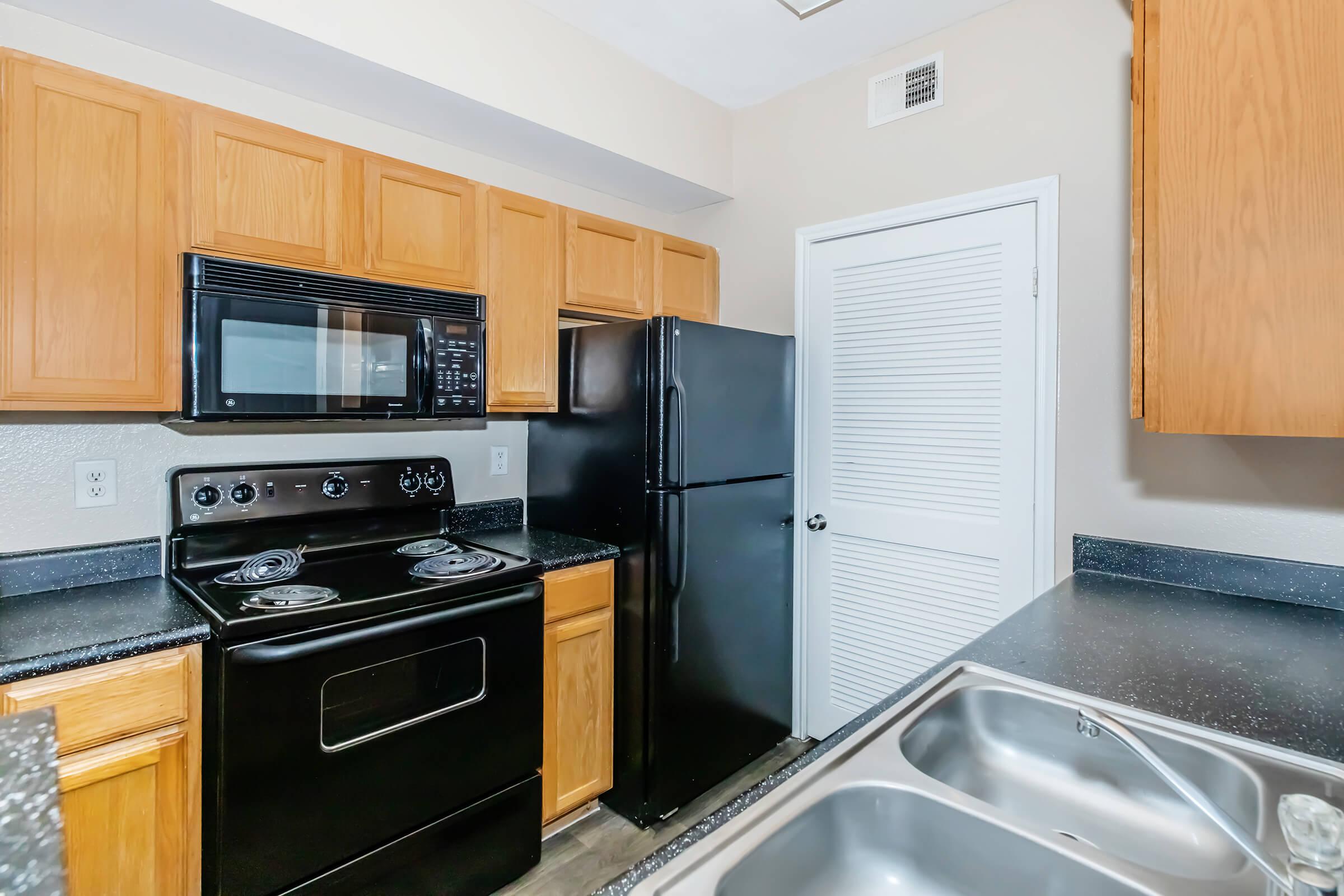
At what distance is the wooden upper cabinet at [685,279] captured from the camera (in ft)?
9.07

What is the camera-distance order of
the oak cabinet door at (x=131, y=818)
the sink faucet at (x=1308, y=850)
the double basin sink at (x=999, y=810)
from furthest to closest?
1. the oak cabinet door at (x=131, y=818)
2. the double basin sink at (x=999, y=810)
3. the sink faucet at (x=1308, y=850)

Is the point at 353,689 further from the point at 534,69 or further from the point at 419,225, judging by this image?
the point at 534,69

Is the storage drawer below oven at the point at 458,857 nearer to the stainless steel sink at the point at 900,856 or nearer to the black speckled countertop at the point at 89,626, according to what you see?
the black speckled countertop at the point at 89,626

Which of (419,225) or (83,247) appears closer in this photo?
(83,247)

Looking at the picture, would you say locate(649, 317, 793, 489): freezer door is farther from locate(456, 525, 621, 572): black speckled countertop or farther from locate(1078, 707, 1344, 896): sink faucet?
locate(1078, 707, 1344, 896): sink faucet

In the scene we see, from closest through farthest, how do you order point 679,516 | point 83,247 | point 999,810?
point 999,810
point 83,247
point 679,516

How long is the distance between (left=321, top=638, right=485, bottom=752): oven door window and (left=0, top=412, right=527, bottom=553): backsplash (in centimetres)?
76

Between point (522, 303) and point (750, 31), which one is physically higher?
point (750, 31)

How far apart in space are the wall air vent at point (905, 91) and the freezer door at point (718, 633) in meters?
1.42

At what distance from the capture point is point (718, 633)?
2.30m

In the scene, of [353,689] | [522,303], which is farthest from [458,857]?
[522,303]

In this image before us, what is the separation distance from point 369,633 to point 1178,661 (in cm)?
171

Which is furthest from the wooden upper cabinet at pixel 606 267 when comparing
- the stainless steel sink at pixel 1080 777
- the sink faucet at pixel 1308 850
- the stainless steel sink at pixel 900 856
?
the sink faucet at pixel 1308 850

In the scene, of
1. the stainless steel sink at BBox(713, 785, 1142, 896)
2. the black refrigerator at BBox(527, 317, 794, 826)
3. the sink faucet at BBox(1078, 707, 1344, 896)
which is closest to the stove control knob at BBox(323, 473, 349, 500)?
the black refrigerator at BBox(527, 317, 794, 826)
